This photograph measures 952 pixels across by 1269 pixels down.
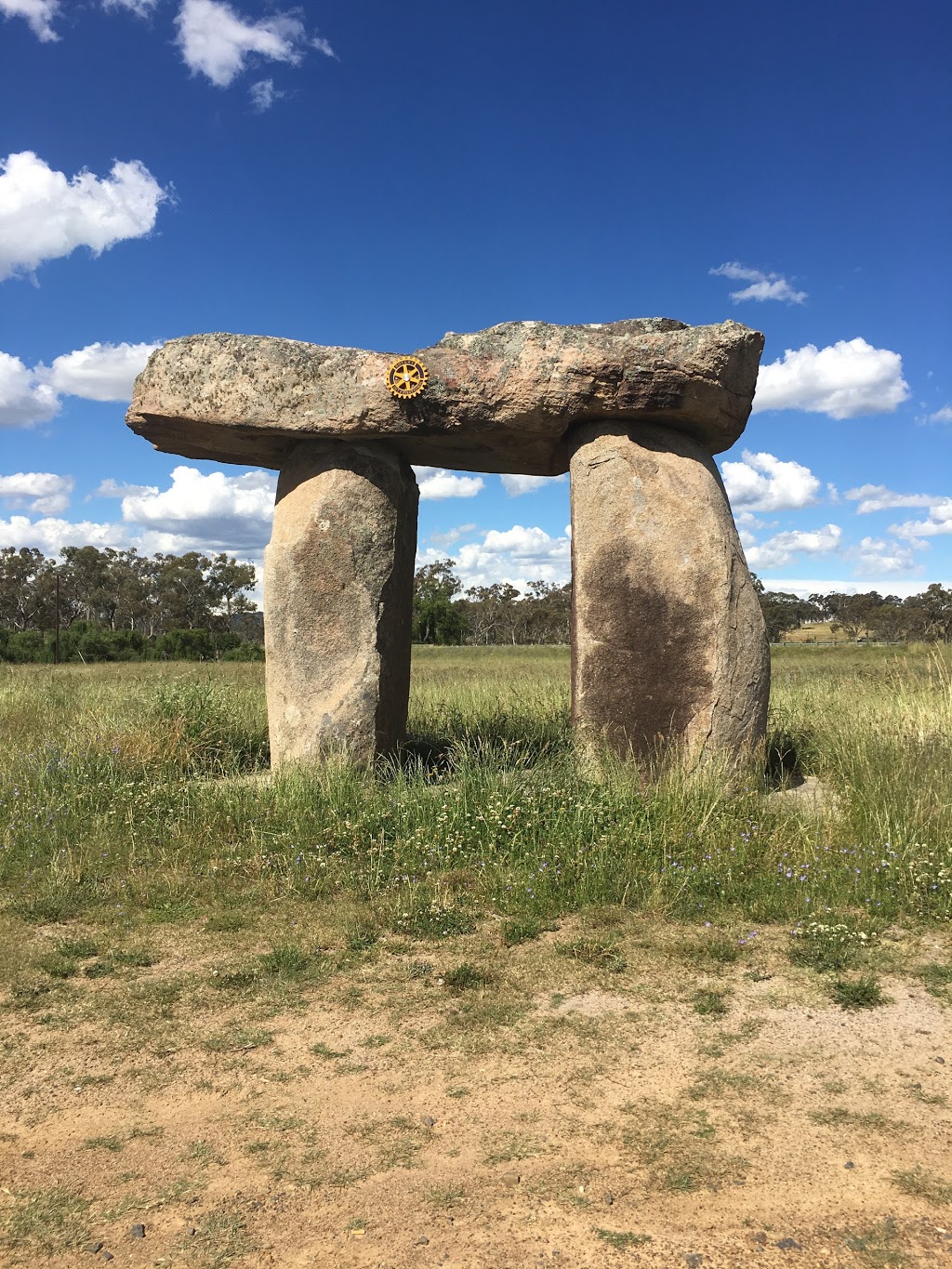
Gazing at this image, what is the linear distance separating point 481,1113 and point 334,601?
4.28 meters

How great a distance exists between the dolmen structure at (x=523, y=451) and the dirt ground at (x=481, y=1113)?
2306mm

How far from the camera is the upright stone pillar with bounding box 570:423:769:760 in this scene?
6.41 m

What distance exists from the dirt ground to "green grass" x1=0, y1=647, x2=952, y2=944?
0.88 ft

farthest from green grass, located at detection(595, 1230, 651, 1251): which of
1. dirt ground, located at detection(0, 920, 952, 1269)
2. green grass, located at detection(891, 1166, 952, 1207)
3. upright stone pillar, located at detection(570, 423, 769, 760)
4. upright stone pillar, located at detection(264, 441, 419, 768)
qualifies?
upright stone pillar, located at detection(264, 441, 419, 768)

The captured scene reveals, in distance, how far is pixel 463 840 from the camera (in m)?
5.53

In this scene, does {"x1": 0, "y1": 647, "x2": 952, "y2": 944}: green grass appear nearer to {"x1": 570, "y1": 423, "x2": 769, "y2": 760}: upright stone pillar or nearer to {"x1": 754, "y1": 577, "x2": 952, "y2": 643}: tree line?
{"x1": 570, "y1": 423, "x2": 769, "y2": 760}: upright stone pillar

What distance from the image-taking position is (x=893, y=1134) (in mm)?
3014

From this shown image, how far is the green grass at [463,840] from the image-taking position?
15.8 ft

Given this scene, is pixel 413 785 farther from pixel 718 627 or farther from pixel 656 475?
pixel 656 475

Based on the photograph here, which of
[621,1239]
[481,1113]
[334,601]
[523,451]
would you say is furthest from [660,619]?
[621,1239]

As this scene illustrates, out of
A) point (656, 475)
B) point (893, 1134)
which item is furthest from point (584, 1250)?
point (656, 475)

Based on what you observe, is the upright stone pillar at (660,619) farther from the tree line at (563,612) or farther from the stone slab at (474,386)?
the tree line at (563,612)

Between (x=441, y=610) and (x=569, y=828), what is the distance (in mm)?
38151

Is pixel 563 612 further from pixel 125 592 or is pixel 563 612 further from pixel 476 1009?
pixel 476 1009
